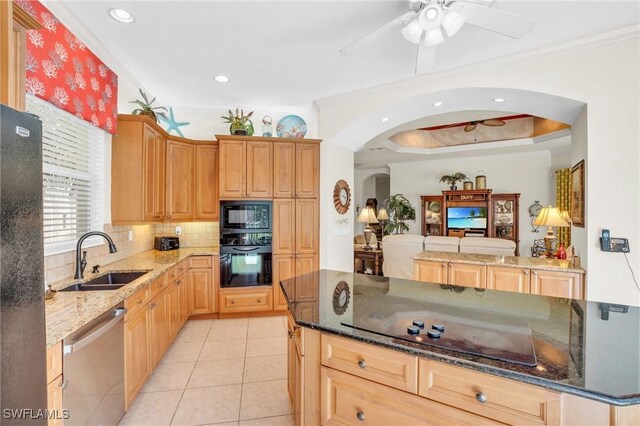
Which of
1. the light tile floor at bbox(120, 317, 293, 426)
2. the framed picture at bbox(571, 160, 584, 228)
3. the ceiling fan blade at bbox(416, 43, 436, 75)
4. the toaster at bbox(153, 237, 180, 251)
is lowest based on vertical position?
the light tile floor at bbox(120, 317, 293, 426)

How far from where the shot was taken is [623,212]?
248cm

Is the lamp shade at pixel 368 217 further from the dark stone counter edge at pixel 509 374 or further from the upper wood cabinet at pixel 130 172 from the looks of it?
the dark stone counter edge at pixel 509 374

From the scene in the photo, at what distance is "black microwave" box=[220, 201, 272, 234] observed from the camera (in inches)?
152

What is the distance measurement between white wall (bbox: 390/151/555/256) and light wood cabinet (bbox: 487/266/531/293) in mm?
5331

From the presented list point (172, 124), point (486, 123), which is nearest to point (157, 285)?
point (172, 124)

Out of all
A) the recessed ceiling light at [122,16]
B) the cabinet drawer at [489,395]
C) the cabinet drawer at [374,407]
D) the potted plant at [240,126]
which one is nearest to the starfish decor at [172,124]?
the potted plant at [240,126]

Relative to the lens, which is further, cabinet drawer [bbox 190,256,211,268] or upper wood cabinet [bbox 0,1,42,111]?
cabinet drawer [bbox 190,256,211,268]

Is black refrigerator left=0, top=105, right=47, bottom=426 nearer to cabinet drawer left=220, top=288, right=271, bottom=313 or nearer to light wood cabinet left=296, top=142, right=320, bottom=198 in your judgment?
cabinet drawer left=220, top=288, right=271, bottom=313

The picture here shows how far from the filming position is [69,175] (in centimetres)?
245

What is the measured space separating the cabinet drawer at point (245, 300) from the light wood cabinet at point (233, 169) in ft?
4.23

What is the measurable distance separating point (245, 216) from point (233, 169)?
25.1 inches

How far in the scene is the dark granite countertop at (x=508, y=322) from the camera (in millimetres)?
958

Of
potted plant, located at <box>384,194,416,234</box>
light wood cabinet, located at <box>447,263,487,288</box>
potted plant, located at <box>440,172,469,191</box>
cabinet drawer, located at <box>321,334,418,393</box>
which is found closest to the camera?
cabinet drawer, located at <box>321,334,418,393</box>

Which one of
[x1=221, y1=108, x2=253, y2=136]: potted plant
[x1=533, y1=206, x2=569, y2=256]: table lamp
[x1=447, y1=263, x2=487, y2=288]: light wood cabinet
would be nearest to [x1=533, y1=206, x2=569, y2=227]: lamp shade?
[x1=533, y1=206, x2=569, y2=256]: table lamp
